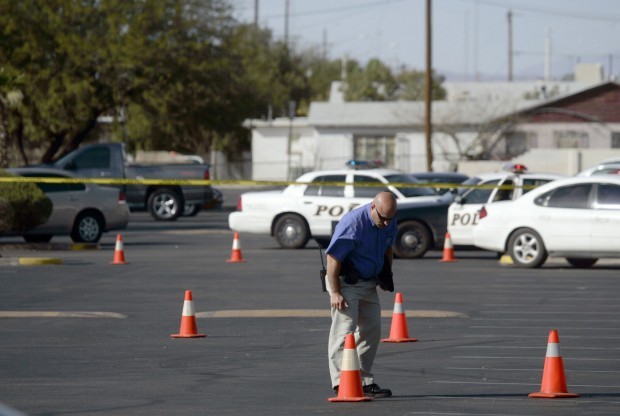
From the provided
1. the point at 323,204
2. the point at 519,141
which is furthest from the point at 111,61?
the point at 519,141

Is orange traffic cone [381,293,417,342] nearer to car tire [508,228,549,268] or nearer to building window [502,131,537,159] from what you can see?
car tire [508,228,549,268]

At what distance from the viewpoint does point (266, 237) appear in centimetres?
3306

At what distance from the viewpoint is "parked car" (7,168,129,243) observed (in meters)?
27.2

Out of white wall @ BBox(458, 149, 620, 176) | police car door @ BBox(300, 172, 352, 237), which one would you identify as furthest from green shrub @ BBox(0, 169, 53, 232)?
white wall @ BBox(458, 149, 620, 176)

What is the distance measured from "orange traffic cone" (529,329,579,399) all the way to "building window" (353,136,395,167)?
189 feet

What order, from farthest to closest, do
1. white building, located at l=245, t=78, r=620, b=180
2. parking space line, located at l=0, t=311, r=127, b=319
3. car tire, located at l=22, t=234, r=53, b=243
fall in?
white building, located at l=245, t=78, r=620, b=180 < car tire, located at l=22, t=234, r=53, b=243 < parking space line, located at l=0, t=311, r=127, b=319

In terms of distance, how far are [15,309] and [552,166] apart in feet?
130

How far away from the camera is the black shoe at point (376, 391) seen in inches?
398

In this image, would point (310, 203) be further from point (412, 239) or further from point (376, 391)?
point (376, 391)

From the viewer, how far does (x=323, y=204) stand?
26547mm

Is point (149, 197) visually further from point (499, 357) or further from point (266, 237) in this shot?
point (499, 357)

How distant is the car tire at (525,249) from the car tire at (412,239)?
8.46ft

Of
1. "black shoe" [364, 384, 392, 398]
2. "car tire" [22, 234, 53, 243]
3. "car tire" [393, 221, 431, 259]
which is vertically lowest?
"black shoe" [364, 384, 392, 398]

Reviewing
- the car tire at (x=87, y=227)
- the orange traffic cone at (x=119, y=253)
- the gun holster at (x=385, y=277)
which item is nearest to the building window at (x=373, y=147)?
the car tire at (x=87, y=227)
